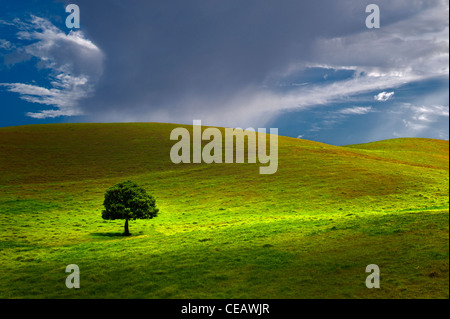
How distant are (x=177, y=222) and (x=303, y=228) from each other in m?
16.4

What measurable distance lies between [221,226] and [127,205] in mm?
9996

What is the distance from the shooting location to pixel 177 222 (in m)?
38.1

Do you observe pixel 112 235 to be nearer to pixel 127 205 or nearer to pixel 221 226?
pixel 127 205

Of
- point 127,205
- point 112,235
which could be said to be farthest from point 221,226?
point 112,235

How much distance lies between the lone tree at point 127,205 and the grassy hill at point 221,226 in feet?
6.23

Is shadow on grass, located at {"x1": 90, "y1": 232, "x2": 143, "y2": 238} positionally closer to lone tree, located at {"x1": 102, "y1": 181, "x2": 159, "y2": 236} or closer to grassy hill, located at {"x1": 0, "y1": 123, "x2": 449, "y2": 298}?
grassy hill, located at {"x1": 0, "y1": 123, "x2": 449, "y2": 298}

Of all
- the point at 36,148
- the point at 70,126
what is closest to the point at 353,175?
the point at 36,148

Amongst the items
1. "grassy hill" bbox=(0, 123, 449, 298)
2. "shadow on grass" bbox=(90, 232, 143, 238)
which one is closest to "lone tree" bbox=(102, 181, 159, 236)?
"shadow on grass" bbox=(90, 232, 143, 238)

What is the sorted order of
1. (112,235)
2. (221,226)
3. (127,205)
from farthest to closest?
(127,205)
(112,235)
(221,226)

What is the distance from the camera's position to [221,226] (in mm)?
33062

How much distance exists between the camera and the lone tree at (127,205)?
1345 inches

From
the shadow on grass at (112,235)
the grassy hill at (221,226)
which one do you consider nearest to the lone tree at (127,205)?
the shadow on grass at (112,235)

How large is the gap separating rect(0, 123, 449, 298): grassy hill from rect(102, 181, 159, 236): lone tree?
190cm
